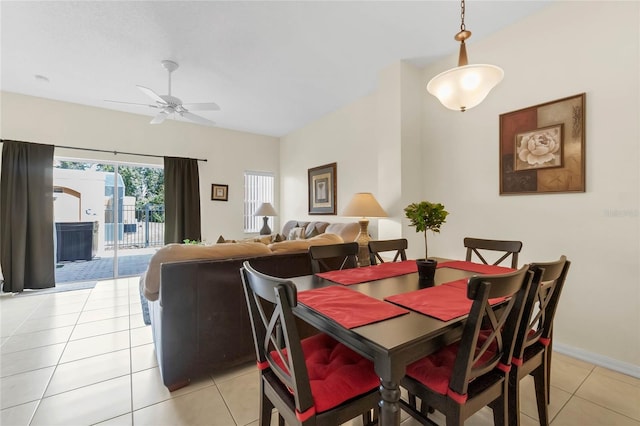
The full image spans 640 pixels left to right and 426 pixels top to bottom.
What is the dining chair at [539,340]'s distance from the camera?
1.18 meters

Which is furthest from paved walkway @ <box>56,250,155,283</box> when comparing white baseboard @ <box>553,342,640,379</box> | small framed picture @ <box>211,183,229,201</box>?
white baseboard @ <box>553,342,640,379</box>

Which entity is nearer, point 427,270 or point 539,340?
point 539,340

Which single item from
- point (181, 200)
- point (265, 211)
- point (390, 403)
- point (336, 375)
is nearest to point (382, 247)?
point (336, 375)

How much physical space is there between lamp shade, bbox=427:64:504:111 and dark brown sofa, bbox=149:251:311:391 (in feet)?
5.37

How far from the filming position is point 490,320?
1048mm

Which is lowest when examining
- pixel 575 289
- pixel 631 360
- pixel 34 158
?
pixel 631 360

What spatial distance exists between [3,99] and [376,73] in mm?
5195

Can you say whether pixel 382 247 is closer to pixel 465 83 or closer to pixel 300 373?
pixel 465 83

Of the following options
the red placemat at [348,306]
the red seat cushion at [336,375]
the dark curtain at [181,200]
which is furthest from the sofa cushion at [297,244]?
the dark curtain at [181,200]

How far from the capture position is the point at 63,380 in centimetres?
192

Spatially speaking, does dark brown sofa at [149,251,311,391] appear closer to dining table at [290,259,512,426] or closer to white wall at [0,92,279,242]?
dining table at [290,259,512,426]

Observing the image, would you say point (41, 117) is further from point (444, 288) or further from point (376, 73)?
point (444, 288)

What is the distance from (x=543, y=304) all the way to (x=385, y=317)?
868 millimetres

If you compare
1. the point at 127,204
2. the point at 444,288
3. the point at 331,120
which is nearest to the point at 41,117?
the point at 127,204
